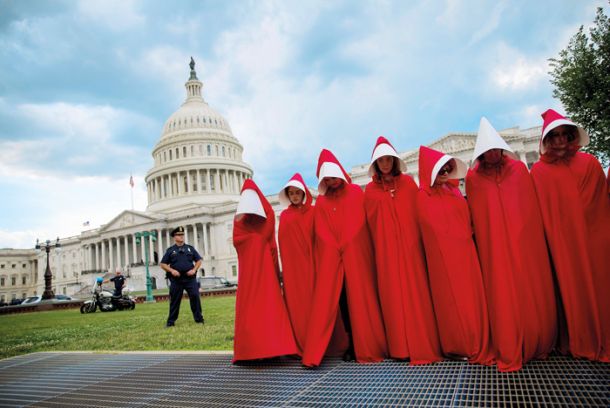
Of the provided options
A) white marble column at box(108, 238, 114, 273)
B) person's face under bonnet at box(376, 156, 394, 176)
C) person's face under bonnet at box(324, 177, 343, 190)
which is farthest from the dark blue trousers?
white marble column at box(108, 238, 114, 273)

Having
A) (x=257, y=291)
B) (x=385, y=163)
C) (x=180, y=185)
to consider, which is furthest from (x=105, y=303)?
(x=180, y=185)

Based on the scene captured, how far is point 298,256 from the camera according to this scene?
588cm

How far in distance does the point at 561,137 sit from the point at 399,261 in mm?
2271

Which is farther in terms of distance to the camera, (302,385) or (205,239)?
(205,239)

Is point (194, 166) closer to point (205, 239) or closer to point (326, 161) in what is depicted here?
point (205, 239)

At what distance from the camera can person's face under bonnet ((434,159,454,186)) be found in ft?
17.1

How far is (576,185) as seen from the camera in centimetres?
466

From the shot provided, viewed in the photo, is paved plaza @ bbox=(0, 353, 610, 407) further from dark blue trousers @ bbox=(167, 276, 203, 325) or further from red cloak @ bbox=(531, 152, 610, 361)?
dark blue trousers @ bbox=(167, 276, 203, 325)

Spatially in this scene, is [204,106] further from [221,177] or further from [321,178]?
[321,178]

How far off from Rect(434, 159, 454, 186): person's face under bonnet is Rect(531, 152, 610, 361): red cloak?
3.25ft

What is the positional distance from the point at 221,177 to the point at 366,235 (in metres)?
81.6

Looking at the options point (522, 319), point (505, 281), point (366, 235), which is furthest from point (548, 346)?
point (366, 235)

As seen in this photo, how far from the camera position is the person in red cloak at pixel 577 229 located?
14.3 feet

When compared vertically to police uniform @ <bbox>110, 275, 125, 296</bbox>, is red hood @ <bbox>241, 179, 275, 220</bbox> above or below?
above
